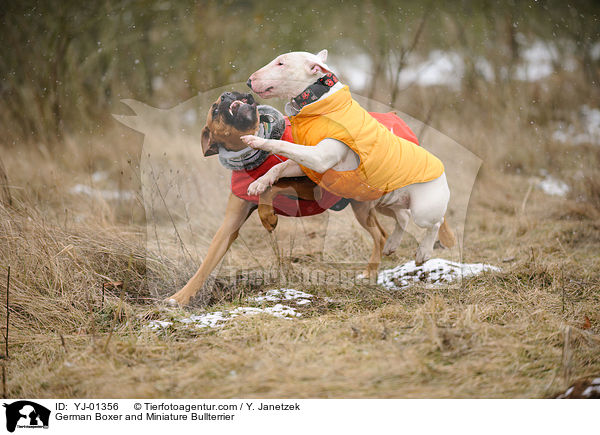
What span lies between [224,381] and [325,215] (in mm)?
2707

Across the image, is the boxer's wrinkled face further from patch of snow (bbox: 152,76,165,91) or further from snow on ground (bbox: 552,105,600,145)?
snow on ground (bbox: 552,105,600,145)

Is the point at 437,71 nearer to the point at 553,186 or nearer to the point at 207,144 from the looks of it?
the point at 553,186

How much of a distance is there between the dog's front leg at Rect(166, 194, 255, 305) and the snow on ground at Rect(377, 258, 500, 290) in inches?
50.6

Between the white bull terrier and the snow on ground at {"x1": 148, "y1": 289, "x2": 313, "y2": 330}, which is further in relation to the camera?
the snow on ground at {"x1": 148, "y1": 289, "x2": 313, "y2": 330}

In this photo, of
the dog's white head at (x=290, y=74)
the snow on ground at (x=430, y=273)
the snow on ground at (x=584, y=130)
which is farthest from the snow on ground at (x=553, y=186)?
the dog's white head at (x=290, y=74)

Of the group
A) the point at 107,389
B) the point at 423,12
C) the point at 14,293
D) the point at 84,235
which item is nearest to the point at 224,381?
the point at 107,389

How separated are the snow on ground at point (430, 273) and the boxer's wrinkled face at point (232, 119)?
1.65 m

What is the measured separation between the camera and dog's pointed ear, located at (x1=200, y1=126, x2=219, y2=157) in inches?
112

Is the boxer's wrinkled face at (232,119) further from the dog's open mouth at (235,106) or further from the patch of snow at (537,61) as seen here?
the patch of snow at (537,61)

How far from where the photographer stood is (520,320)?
9.61 feet

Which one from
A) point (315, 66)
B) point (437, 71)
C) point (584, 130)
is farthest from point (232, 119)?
point (584, 130)
